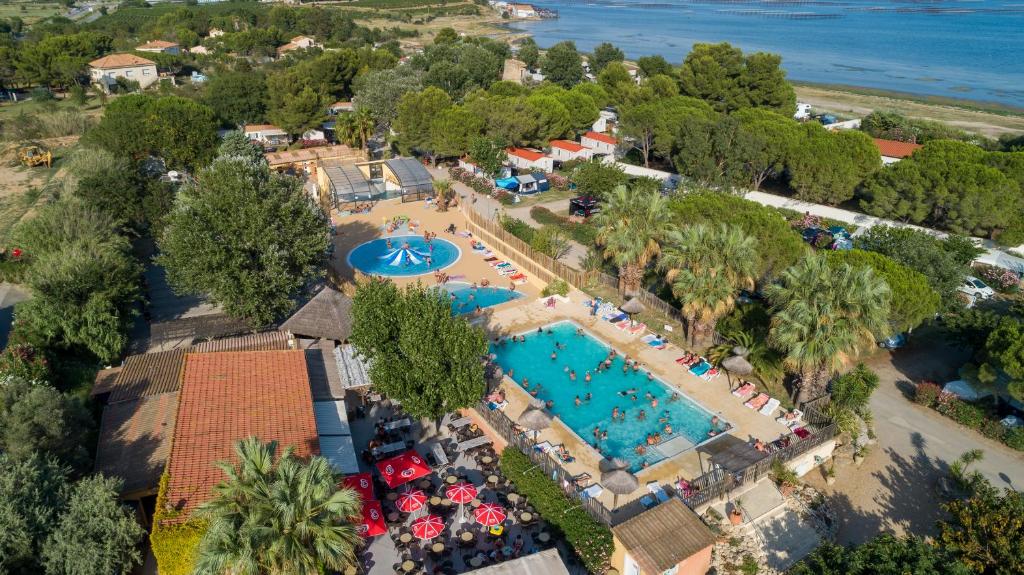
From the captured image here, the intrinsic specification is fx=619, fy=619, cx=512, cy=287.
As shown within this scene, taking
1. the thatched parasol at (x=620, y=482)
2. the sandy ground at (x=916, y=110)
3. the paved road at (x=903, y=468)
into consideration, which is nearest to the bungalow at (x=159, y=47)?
the sandy ground at (x=916, y=110)

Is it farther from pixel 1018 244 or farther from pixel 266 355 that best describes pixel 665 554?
pixel 1018 244

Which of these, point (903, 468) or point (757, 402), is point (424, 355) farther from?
point (903, 468)

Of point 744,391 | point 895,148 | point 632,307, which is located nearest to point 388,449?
point 632,307

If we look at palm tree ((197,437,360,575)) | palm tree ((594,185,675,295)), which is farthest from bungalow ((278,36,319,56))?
palm tree ((197,437,360,575))

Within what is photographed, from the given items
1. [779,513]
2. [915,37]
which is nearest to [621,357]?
[779,513]

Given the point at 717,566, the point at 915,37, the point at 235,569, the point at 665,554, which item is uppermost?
the point at 915,37

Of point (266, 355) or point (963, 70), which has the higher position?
point (963, 70)
